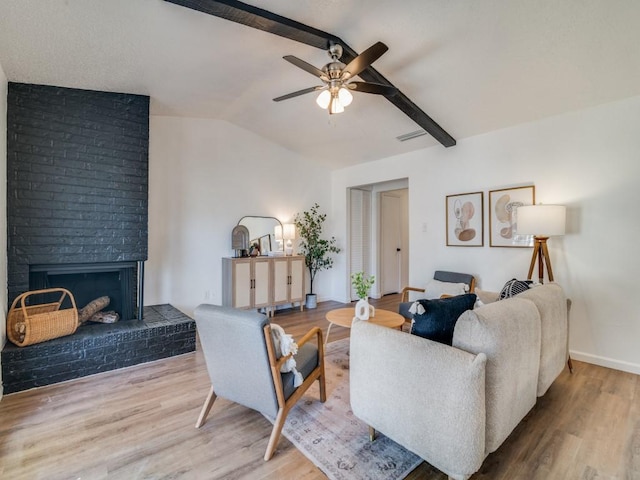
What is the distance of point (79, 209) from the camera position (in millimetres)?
3049

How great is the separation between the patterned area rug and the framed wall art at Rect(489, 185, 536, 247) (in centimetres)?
275

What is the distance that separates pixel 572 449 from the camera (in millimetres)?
1877

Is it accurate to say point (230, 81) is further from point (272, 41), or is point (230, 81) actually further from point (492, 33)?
point (492, 33)

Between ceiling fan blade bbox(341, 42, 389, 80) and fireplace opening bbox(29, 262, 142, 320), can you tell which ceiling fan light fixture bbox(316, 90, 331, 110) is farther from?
fireplace opening bbox(29, 262, 142, 320)

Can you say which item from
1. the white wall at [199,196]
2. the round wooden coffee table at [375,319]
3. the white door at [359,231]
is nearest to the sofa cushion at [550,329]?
the round wooden coffee table at [375,319]

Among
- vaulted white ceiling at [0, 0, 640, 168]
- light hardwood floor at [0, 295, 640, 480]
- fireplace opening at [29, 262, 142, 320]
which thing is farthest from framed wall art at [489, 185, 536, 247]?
fireplace opening at [29, 262, 142, 320]

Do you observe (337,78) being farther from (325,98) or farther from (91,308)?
(91,308)

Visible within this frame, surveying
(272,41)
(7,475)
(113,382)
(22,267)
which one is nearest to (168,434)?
(7,475)

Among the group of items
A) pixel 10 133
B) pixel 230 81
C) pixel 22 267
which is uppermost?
pixel 230 81

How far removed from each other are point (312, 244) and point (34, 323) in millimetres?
3882

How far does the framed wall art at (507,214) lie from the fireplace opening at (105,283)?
4374 mm

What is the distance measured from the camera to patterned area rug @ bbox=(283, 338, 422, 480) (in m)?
1.70

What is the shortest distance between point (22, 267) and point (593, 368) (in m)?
5.61

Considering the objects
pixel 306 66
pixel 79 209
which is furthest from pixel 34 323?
pixel 306 66
